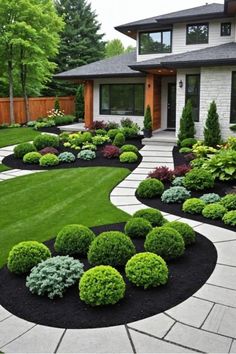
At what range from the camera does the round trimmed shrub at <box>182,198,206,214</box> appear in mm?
6885

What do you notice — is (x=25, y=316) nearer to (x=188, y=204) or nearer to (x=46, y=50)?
(x=188, y=204)

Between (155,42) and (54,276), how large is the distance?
16.1 meters

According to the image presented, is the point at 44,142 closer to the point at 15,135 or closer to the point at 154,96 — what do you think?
the point at 15,135

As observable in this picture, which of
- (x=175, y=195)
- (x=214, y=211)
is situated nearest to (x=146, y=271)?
(x=214, y=211)

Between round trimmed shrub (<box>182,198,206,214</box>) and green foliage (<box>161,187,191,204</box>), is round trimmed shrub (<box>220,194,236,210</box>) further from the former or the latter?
green foliage (<box>161,187,191,204</box>)

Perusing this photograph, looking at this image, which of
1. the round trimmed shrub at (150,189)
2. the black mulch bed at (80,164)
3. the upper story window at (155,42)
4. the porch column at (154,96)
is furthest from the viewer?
the upper story window at (155,42)

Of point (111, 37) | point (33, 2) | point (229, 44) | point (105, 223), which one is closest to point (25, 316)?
point (105, 223)

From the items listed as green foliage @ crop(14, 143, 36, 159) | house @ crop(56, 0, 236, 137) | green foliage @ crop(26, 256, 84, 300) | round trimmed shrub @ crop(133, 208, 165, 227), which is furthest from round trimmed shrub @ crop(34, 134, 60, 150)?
green foliage @ crop(26, 256, 84, 300)

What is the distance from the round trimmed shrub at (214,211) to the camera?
259 inches

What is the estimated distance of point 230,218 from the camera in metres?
6.27

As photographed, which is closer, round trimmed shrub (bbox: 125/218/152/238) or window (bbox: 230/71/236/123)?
round trimmed shrub (bbox: 125/218/152/238)

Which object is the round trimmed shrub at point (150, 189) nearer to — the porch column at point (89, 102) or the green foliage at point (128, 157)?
the green foliage at point (128, 157)

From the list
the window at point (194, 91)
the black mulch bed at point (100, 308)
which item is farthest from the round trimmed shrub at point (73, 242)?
the window at point (194, 91)

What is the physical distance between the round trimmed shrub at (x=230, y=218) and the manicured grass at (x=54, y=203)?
5.53ft
